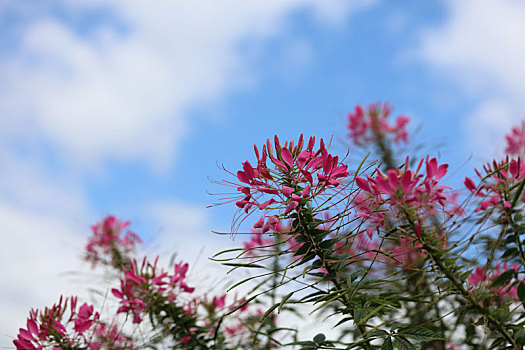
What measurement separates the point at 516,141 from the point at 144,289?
2.64m

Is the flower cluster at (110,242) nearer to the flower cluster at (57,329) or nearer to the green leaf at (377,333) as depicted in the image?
the flower cluster at (57,329)

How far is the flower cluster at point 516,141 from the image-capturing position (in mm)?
3248

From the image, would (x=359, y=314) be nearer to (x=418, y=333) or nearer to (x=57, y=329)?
(x=418, y=333)

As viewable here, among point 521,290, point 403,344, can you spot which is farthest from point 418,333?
point 521,290

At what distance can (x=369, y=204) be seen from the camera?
5.14 feet

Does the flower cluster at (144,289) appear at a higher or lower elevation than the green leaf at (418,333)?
higher

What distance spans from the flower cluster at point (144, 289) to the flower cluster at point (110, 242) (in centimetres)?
97

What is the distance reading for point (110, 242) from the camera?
3.44 metres

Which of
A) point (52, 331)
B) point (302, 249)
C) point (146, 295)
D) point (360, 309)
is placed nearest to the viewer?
point (360, 309)

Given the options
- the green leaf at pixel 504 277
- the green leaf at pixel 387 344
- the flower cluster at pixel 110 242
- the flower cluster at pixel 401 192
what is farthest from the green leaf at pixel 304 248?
the flower cluster at pixel 110 242

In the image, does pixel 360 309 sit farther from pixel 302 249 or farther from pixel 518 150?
pixel 518 150

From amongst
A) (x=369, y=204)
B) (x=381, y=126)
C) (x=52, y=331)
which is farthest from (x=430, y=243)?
(x=381, y=126)

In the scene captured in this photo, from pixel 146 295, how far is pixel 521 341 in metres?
1.63

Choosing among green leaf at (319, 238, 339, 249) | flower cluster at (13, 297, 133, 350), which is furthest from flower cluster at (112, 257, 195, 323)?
green leaf at (319, 238, 339, 249)
